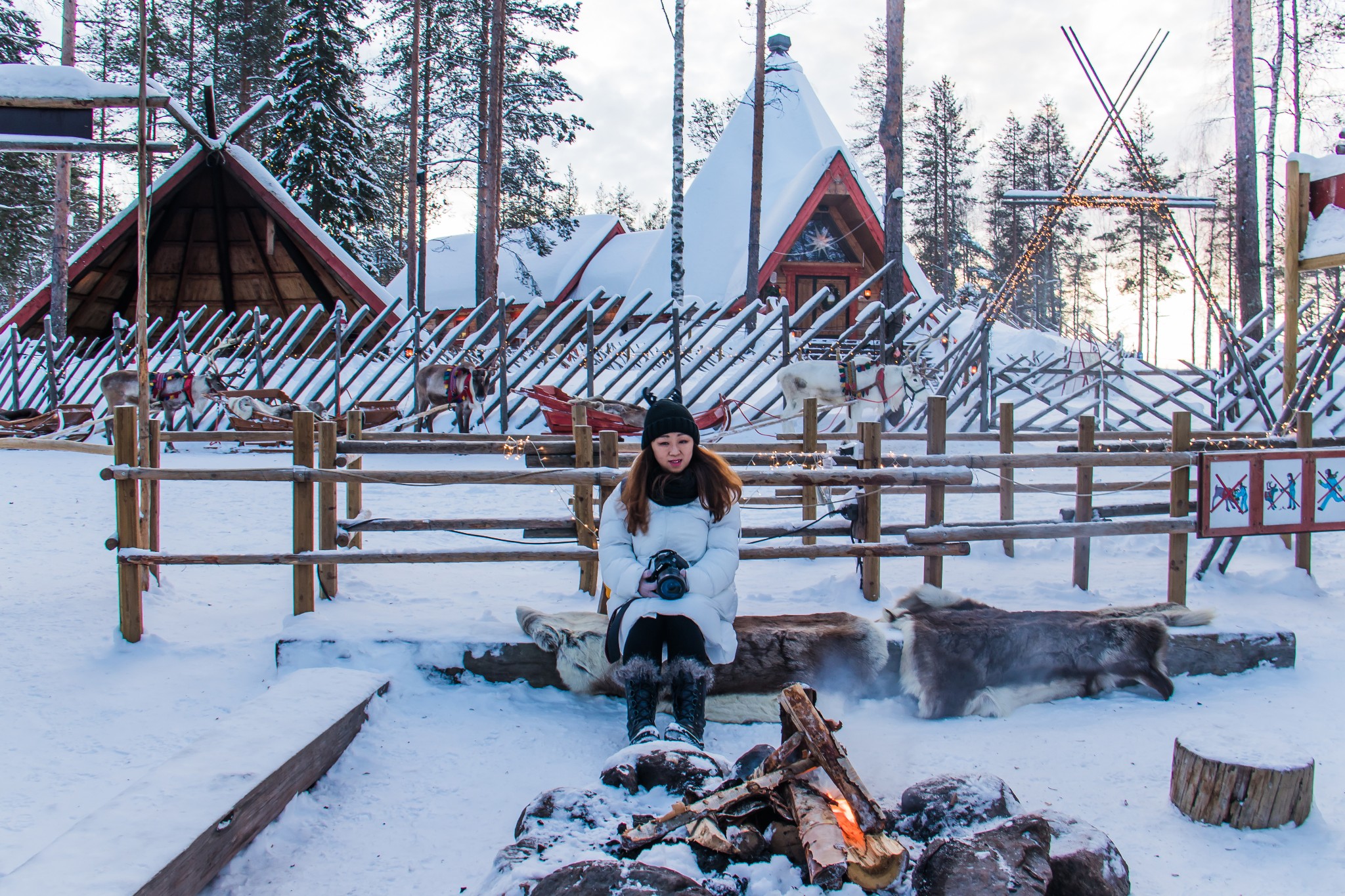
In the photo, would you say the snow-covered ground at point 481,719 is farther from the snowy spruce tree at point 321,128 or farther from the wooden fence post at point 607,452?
the snowy spruce tree at point 321,128

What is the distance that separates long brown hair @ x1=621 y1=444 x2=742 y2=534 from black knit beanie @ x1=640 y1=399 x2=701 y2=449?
57 millimetres

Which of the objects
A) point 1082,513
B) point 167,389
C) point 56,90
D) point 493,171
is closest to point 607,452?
point 1082,513

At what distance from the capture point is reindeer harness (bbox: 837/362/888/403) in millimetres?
9055

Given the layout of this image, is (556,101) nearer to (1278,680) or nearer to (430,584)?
(430,584)

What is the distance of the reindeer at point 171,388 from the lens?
990cm

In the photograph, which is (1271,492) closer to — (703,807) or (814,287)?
(703,807)

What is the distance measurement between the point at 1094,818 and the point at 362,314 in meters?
10.1

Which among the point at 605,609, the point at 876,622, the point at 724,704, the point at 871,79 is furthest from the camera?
the point at 871,79

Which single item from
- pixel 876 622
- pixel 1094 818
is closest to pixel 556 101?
pixel 876 622

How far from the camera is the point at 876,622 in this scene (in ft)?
11.7

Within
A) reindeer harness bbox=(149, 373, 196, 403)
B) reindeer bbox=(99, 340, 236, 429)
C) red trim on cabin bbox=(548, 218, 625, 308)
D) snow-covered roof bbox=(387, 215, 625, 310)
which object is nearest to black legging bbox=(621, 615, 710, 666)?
reindeer bbox=(99, 340, 236, 429)

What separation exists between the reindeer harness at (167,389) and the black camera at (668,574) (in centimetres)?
907

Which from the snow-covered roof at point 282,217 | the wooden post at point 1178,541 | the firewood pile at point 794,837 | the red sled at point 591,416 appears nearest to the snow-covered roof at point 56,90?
the firewood pile at point 794,837

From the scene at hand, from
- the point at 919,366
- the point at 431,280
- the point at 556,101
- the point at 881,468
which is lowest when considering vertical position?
the point at 881,468
